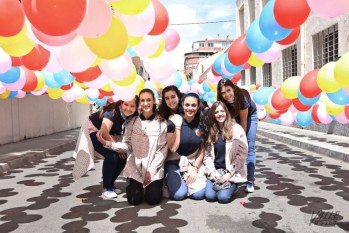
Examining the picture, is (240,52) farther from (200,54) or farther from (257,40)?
(200,54)

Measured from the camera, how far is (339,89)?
5.20 meters

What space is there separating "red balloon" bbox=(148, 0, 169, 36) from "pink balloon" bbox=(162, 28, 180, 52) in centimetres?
129

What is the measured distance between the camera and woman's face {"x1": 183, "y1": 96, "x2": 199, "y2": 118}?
399 cm

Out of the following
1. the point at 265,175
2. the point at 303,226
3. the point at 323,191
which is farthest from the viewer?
the point at 265,175

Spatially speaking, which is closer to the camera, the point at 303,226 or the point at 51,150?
the point at 303,226

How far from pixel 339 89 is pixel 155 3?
3.07 m

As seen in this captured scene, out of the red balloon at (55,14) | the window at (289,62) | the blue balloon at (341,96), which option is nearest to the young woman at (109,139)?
the red balloon at (55,14)

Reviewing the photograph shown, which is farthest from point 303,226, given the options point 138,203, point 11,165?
point 11,165

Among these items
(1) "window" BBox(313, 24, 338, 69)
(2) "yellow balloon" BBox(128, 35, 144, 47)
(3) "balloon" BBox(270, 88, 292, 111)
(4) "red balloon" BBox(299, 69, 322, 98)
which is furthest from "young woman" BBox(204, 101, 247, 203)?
(1) "window" BBox(313, 24, 338, 69)

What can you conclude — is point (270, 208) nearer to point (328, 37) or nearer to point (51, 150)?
point (51, 150)

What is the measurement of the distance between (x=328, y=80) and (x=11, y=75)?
193 inches

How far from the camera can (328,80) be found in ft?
16.7

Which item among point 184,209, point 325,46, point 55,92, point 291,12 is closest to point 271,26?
point 291,12

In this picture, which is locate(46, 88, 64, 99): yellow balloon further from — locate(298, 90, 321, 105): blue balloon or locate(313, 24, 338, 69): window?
locate(313, 24, 338, 69): window
